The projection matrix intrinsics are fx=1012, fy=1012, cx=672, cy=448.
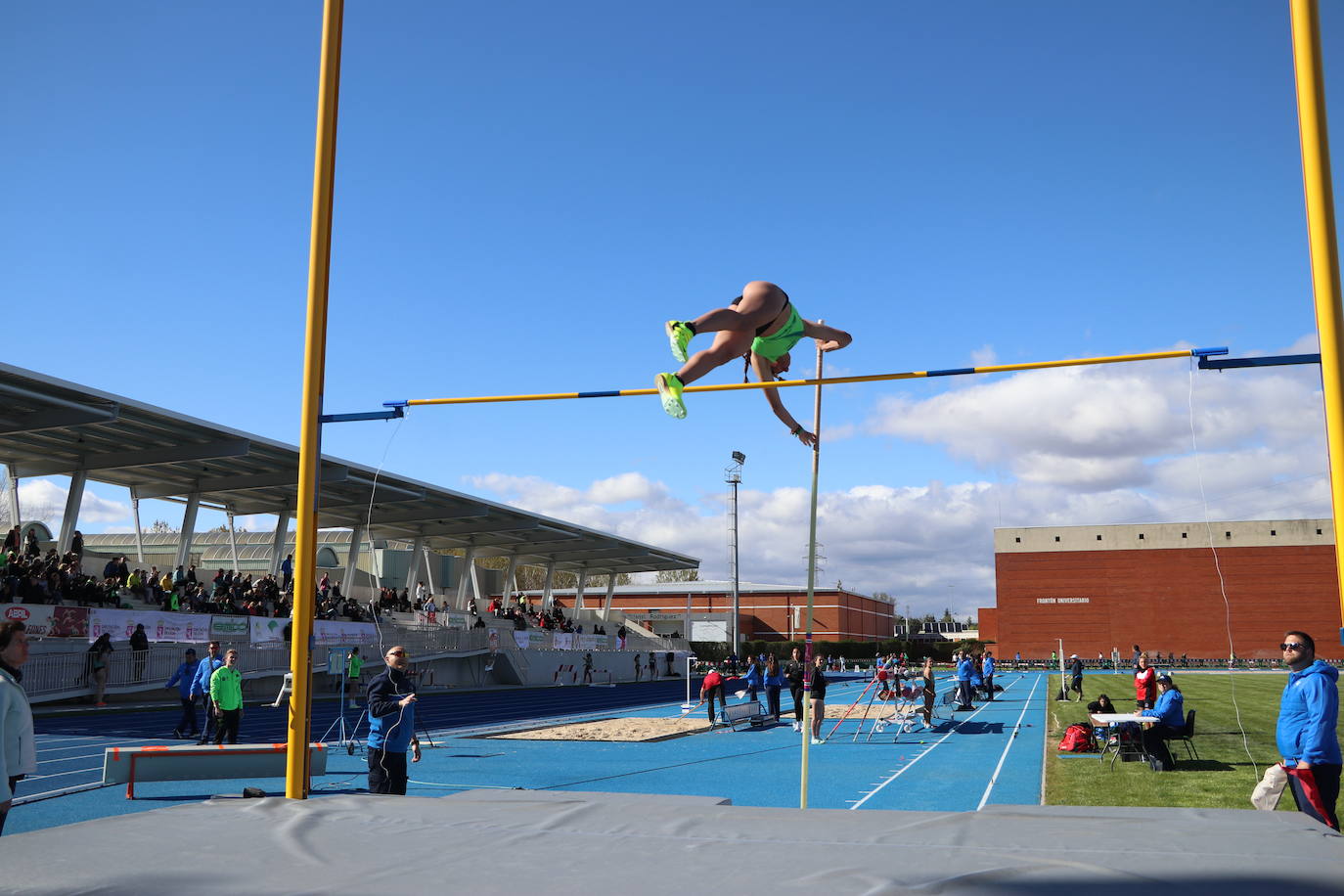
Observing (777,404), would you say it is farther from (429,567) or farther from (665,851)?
(429,567)

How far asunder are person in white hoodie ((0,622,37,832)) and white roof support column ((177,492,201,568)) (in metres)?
25.5

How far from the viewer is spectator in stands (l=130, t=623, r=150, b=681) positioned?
2191 centimetres

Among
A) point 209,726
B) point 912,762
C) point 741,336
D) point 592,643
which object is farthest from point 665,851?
point 592,643

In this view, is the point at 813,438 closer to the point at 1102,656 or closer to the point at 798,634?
the point at 1102,656

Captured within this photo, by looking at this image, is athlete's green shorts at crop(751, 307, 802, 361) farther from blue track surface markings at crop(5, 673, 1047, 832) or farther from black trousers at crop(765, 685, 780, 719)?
black trousers at crop(765, 685, 780, 719)

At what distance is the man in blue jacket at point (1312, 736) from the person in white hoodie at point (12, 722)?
Result: 662 cm

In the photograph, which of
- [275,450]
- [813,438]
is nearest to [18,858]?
[813,438]

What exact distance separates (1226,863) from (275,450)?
25347 millimetres

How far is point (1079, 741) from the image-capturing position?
15.5 m

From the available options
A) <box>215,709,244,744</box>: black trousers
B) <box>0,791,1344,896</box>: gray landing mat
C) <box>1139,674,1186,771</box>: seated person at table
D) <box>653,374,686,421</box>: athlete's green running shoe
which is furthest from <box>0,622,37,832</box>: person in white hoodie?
<box>1139,674,1186,771</box>: seated person at table

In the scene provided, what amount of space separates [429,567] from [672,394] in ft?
132

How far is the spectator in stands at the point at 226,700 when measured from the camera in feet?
41.0

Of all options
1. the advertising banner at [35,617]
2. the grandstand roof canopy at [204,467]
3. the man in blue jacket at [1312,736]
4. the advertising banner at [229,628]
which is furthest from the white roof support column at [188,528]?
the man in blue jacket at [1312,736]

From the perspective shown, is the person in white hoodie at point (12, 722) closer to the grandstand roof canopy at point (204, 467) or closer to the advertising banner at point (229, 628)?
the grandstand roof canopy at point (204, 467)
